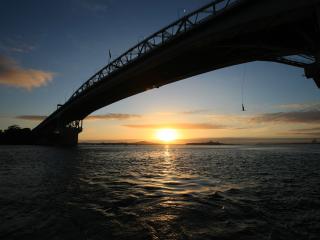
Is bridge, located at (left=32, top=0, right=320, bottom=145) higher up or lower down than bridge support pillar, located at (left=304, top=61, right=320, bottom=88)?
higher up

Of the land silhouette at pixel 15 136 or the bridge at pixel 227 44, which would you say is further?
the land silhouette at pixel 15 136

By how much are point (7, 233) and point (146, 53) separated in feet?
100

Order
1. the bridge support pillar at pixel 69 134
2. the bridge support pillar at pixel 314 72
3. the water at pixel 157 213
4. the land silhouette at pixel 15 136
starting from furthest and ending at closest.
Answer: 1. the land silhouette at pixel 15 136
2. the bridge support pillar at pixel 69 134
3. the bridge support pillar at pixel 314 72
4. the water at pixel 157 213

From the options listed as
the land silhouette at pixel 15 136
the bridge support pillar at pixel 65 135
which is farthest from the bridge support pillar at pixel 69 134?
the land silhouette at pixel 15 136

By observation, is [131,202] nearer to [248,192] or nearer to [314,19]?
[248,192]

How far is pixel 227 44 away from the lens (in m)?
23.7

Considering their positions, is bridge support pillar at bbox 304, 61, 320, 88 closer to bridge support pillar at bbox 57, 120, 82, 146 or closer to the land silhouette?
bridge support pillar at bbox 57, 120, 82, 146

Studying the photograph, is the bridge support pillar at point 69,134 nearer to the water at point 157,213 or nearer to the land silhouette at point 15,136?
the land silhouette at point 15,136

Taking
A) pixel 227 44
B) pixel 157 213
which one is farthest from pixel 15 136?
pixel 157 213

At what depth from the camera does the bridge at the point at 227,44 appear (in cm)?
1678

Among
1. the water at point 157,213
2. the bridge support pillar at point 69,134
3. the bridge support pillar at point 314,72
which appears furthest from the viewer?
the bridge support pillar at point 69,134

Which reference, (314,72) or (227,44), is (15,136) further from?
(314,72)

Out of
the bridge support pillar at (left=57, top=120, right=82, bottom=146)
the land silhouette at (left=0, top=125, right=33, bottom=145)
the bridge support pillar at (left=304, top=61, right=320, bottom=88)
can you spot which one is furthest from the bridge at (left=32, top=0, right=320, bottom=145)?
the land silhouette at (left=0, top=125, right=33, bottom=145)

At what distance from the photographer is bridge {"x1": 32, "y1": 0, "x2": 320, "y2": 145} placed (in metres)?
16.8
